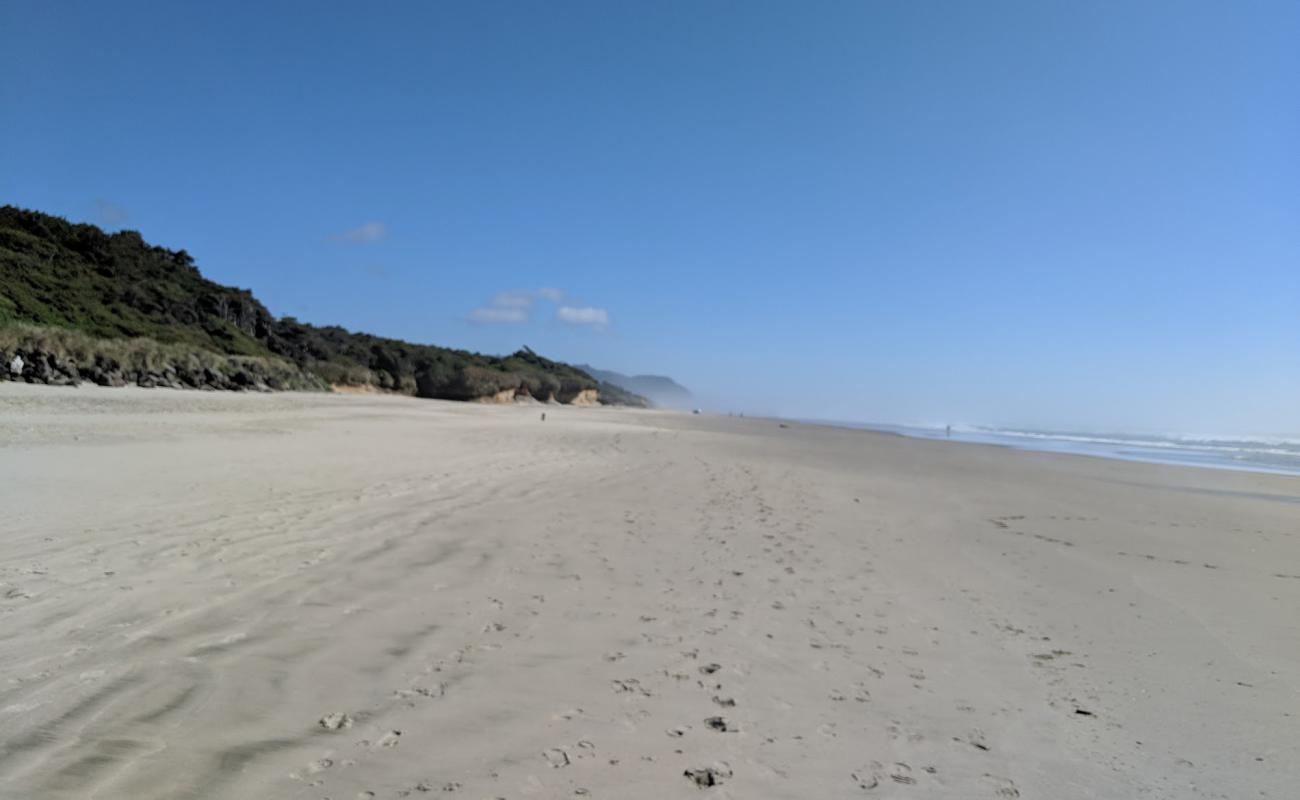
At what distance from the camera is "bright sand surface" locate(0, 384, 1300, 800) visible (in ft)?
7.80

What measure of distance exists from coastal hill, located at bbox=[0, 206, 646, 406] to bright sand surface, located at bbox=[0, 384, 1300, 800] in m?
13.0

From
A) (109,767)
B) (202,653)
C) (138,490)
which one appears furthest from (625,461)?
(109,767)

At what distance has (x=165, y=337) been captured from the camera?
25.4m

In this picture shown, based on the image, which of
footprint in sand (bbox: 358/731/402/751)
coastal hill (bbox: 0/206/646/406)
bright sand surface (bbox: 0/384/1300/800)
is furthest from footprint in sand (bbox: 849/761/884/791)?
coastal hill (bbox: 0/206/646/406)

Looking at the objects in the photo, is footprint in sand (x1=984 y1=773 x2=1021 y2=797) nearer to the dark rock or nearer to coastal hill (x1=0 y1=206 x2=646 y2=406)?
the dark rock

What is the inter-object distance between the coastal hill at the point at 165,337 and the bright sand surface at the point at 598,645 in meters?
13.0

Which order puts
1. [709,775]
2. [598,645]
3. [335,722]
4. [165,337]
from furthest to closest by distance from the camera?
[165,337] → [598,645] → [335,722] → [709,775]

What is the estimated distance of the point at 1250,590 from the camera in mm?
5570

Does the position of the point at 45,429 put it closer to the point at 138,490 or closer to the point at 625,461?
the point at 138,490

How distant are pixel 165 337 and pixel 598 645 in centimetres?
2901

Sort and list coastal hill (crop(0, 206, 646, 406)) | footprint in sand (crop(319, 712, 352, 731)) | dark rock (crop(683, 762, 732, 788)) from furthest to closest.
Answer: coastal hill (crop(0, 206, 646, 406)), footprint in sand (crop(319, 712, 352, 731)), dark rock (crop(683, 762, 732, 788))

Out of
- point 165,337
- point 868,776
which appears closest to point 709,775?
point 868,776

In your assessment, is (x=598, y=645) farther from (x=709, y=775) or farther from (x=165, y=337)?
(x=165, y=337)

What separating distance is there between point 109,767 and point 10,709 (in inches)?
27.3
